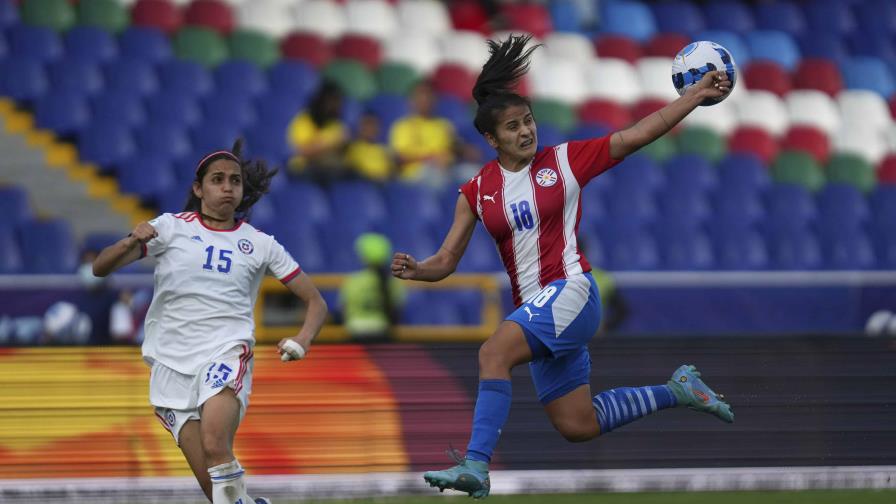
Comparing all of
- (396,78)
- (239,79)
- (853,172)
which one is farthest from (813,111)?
(239,79)

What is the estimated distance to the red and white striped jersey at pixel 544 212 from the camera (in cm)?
613

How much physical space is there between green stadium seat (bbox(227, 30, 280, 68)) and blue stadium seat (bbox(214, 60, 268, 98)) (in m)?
0.26

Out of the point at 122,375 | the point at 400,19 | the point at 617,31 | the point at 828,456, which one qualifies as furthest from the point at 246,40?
the point at 828,456

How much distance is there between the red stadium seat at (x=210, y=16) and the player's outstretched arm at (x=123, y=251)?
9.41 meters

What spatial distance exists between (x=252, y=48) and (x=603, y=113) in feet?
13.5

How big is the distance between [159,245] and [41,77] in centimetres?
833

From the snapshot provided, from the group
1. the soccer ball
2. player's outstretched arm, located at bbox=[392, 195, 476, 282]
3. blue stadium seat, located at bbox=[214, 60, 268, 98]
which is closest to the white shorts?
player's outstretched arm, located at bbox=[392, 195, 476, 282]

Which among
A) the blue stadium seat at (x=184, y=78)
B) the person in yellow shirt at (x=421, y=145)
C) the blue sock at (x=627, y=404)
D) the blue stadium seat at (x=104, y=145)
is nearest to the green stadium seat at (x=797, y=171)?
the person in yellow shirt at (x=421, y=145)

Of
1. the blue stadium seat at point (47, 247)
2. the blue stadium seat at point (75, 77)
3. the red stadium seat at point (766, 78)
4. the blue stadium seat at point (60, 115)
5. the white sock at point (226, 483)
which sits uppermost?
the red stadium seat at point (766, 78)

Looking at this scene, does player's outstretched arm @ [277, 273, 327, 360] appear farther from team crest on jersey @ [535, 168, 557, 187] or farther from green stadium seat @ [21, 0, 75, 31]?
green stadium seat @ [21, 0, 75, 31]

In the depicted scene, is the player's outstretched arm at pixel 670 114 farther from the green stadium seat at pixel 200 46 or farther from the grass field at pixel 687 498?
the green stadium seat at pixel 200 46

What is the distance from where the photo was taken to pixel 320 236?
1298 cm

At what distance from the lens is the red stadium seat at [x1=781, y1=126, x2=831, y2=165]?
55.2ft

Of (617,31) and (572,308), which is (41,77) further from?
(572,308)
